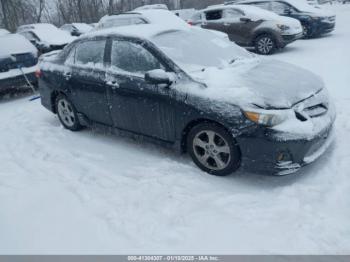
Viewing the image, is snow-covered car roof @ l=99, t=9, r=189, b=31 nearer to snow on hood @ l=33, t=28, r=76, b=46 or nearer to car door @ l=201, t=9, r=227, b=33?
car door @ l=201, t=9, r=227, b=33

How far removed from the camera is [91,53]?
527 cm

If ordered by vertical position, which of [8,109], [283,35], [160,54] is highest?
[160,54]

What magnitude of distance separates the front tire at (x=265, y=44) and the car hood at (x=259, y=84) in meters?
6.52

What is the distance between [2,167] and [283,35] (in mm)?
8775

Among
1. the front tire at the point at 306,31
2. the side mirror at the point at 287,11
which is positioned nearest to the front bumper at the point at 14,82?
the side mirror at the point at 287,11

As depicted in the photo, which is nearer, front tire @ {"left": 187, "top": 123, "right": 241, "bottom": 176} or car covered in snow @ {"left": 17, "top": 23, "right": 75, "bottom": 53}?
front tire @ {"left": 187, "top": 123, "right": 241, "bottom": 176}

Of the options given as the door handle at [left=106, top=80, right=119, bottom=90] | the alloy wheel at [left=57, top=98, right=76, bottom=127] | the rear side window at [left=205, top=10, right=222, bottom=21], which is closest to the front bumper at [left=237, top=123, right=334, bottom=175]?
the door handle at [left=106, top=80, right=119, bottom=90]

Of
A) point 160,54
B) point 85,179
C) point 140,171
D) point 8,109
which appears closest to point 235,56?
point 160,54

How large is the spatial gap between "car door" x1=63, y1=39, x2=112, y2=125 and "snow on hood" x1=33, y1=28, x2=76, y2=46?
7.00m

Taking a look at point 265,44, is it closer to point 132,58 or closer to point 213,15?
point 213,15

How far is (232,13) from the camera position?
38.7ft

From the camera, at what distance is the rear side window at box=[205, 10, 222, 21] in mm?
12209

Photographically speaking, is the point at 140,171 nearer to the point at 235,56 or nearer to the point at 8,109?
the point at 235,56

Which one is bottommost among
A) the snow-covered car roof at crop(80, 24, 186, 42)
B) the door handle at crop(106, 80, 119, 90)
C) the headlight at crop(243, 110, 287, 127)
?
the headlight at crop(243, 110, 287, 127)
